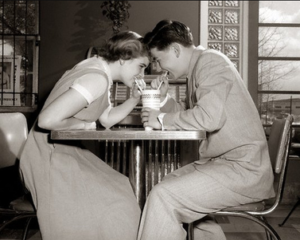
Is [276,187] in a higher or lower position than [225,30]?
lower

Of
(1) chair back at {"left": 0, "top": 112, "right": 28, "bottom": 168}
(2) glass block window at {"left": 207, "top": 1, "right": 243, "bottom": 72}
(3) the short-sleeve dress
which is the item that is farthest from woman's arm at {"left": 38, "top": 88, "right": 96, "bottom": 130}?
(2) glass block window at {"left": 207, "top": 1, "right": 243, "bottom": 72}

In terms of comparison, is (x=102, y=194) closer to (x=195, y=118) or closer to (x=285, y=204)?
(x=195, y=118)

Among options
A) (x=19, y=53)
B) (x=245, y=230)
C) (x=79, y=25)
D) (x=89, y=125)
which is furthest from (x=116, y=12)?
(x=89, y=125)

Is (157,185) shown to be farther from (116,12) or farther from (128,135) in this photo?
(116,12)

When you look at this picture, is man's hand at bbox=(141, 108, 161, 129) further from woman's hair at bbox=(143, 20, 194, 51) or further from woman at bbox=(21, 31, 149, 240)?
woman's hair at bbox=(143, 20, 194, 51)

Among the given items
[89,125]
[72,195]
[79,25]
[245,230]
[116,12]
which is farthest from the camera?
[79,25]

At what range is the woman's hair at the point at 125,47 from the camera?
2.18 m

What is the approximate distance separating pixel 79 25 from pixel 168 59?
122 inches

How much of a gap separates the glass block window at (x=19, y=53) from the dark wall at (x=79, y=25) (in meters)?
0.09

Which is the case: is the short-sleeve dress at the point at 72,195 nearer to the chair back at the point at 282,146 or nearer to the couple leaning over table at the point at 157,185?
the couple leaning over table at the point at 157,185

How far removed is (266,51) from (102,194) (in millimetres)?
3872

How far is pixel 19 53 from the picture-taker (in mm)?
5098

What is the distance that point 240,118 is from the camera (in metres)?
1.94

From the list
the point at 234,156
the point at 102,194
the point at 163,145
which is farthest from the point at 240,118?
the point at 163,145
